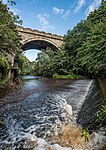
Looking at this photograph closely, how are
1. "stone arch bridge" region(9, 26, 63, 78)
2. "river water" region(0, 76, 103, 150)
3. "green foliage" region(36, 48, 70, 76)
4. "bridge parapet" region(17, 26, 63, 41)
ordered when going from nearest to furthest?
"river water" region(0, 76, 103, 150), "green foliage" region(36, 48, 70, 76), "bridge parapet" region(17, 26, 63, 41), "stone arch bridge" region(9, 26, 63, 78)

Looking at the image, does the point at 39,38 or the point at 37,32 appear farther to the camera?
the point at 39,38

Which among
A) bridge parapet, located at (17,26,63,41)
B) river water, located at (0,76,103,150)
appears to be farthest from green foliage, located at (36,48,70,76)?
river water, located at (0,76,103,150)

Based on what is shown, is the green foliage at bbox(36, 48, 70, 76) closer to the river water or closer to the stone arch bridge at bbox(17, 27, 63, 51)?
the stone arch bridge at bbox(17, 27, 63, 51)

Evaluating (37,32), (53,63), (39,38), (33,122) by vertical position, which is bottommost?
(33,122)

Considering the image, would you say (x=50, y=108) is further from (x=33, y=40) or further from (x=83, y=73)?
(x=33, y=40)

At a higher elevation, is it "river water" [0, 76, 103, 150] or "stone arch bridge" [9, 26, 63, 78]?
"stone arch bridge" [9, 26, 63, 78]

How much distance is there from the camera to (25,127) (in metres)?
4.33

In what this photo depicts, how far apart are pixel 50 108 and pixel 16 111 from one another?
3.75ft

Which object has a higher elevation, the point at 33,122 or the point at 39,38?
the point at 39,38

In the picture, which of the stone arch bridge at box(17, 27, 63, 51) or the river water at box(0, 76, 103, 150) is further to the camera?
the stone arch bridge at box(17, 27, 63, 51)

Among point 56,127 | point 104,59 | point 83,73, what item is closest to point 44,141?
point 56,127

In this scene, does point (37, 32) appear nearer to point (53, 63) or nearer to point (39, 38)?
point (39, 38)

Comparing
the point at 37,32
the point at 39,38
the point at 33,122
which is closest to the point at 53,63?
the point at 39,38

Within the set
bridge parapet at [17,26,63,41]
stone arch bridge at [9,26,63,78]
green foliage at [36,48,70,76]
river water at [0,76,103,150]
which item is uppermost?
bridge parapet at [17,26,63,41]
